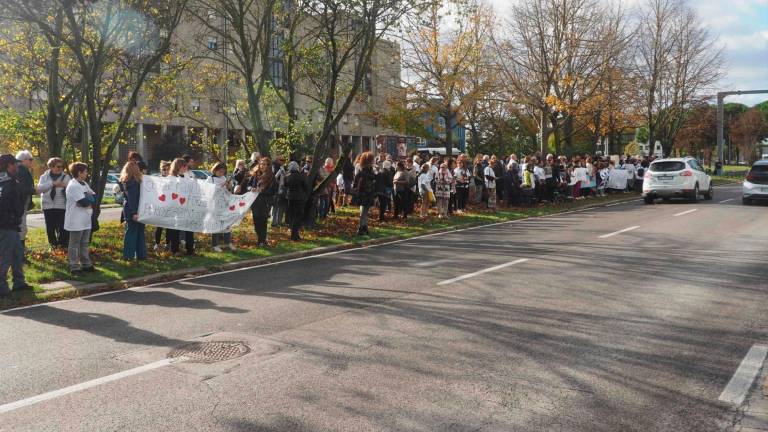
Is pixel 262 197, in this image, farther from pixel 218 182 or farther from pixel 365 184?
pixel 365 184

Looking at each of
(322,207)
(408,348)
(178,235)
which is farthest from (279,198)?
(408,348)

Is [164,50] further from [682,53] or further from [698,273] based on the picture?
[682,53]

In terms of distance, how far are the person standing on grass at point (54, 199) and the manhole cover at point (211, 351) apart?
7.06 meters

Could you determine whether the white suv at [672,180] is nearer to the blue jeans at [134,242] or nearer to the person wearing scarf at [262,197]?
the person wearing scarf at [262,197]

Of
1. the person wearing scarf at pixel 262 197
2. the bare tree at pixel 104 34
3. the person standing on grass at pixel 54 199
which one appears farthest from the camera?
the person wearing scarf at pixel 262 197

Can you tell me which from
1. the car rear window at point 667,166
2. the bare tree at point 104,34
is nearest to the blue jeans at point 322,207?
the bare tree at point 104,34

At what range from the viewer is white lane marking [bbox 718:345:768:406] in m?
5.06

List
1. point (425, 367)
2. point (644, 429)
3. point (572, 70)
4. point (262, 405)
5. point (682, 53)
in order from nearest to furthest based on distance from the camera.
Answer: point (644, 429) → point (262, 405) → point (425, 367) → point (572, 70) → point (682, 53)

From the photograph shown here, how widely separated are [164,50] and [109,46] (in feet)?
4.06

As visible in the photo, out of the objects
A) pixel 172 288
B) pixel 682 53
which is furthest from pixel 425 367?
pixel 682 53

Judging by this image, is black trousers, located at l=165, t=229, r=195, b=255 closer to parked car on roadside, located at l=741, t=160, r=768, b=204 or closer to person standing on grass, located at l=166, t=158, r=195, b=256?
person standing on grass, located at l=166, t=158, r=195, b=256

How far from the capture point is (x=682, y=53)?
44.9 metres

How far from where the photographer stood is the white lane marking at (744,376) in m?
5.06

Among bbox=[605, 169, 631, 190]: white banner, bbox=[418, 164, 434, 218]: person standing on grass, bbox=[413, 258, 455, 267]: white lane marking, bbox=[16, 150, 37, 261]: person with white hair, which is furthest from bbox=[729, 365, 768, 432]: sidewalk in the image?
bbox=[605, 169, 631, 190]: white banner
